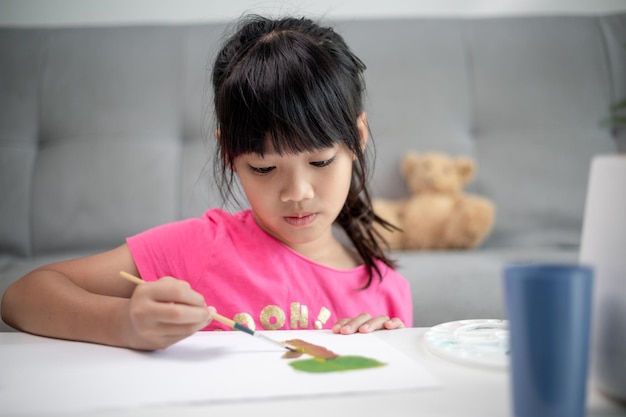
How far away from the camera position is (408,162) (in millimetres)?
1692

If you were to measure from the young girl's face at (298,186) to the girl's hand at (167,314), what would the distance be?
0.88ft

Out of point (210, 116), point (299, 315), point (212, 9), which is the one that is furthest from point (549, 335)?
point (212, 9)

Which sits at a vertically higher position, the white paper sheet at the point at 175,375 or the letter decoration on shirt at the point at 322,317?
the white paper sheet at the point at 175,375

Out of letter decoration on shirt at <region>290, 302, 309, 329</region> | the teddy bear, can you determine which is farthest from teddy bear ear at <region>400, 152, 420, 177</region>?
letter decoration on shirt at <region>290, 302, 309, 329</region>

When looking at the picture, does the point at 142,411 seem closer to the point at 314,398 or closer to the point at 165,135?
the point at 314,398

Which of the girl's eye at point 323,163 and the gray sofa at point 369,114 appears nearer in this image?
the girl's eye at point 323,163

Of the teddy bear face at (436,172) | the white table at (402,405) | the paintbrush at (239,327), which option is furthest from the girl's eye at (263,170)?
the teddy bear face at (436,172)

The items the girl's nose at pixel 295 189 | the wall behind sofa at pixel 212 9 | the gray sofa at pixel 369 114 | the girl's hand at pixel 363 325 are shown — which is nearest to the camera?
the girl's hand at pixel 363 325

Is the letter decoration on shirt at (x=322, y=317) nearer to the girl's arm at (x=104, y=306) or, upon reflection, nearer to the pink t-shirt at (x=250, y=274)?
the pink t-shirt at (x=250, y=274)

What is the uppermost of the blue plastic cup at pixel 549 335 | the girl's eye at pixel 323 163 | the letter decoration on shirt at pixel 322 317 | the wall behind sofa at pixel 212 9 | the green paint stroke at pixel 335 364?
the wall behind sofa at pixel 212 9

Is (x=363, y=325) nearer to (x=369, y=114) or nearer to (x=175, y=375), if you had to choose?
(x=175, y=375)

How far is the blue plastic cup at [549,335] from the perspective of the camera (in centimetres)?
38

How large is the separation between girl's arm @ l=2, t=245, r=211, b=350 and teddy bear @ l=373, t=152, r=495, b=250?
0.88 metres

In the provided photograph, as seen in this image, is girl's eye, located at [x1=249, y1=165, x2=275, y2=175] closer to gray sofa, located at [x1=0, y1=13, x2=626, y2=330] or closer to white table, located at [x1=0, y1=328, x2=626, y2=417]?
white table, located at [x1=0, y1=328, x2=626, y2=417]
